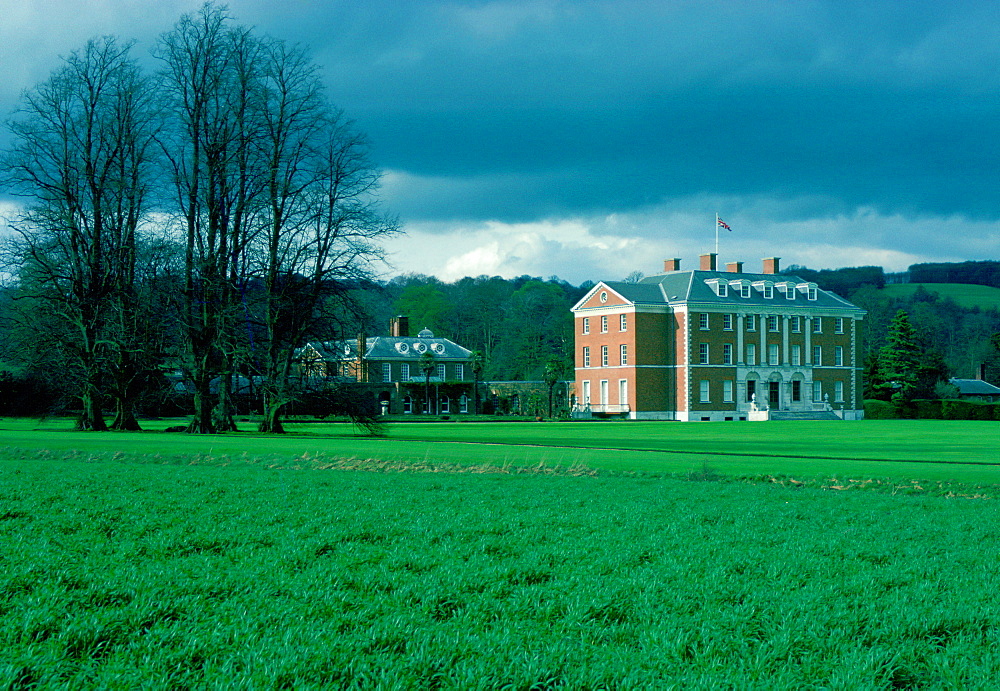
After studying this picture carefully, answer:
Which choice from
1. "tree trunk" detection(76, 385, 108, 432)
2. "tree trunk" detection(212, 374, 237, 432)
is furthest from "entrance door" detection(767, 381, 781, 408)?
"tree trunk" detection(76, 385, 108, 432)

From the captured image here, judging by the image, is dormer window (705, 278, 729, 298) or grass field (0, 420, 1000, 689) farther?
dormer window (705, 278, 729, 298)

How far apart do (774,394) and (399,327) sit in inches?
1328

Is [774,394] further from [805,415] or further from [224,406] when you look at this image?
[224,406]

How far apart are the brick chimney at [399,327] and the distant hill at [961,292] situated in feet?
257

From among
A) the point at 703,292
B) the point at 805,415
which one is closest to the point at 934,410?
the point at 805,415

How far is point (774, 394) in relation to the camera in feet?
242

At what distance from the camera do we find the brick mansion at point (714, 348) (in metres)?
69.0

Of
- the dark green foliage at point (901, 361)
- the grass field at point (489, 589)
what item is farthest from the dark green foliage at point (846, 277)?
the grass field at point (489, 589)

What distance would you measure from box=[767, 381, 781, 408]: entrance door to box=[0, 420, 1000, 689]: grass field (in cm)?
6267

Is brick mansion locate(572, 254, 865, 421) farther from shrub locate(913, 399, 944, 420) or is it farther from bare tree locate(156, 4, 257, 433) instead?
bare tree locate(156, 4, 257, 433)

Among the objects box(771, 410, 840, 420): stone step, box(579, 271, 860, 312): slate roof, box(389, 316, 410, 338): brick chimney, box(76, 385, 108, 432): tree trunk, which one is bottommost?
box(771, 410, 840, 420): stone step

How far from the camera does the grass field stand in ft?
15.6

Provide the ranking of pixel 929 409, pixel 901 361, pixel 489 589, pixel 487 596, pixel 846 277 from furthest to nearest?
pixel 846 277, pixel 901 361, pixel 929 409, pixel 489 589, pixel 487 596

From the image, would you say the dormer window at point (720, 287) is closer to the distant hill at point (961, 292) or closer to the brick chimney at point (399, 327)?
the brick chimney at point (399, 327)
